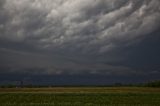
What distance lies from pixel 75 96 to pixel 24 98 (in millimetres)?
11838

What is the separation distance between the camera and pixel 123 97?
253 ft

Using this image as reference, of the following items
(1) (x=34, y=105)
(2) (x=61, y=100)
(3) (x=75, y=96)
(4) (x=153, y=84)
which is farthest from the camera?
(4) (x=153, y=84)

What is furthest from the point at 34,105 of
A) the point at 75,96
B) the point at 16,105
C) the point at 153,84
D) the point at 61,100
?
the point at 153,84

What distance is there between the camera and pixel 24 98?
76250mm

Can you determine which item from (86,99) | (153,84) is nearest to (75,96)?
(86,99)

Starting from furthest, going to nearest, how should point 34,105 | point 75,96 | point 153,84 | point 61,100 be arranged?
point 153,84, point 75,96, point 61,100, point 34,105

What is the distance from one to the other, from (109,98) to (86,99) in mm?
5530

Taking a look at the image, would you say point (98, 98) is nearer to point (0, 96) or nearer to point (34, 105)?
point (34, 105)

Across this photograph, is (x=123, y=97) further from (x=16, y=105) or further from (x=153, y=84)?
(x=153, y=84)

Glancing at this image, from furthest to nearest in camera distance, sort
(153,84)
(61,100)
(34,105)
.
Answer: (153,84), (61,100), (34,105)

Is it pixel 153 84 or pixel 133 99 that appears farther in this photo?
pixel 153 84

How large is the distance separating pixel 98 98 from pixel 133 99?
7.81 metres

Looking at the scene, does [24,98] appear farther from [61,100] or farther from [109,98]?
[109,98]

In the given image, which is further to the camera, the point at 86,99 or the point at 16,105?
the point at 86,99
